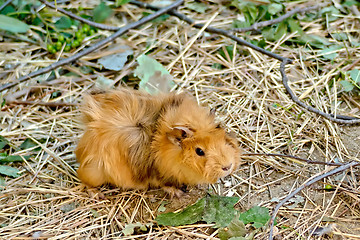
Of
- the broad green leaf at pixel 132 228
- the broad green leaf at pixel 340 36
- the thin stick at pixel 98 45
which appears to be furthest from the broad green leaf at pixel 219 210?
the broad green leaf at pixel 340 36

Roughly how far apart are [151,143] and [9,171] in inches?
50.4

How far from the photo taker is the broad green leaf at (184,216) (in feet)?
10.1

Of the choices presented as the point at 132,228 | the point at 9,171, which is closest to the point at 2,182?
the point at 9,171

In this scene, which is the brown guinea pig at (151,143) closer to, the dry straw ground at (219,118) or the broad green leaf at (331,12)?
the dry straw ground at (219,118)

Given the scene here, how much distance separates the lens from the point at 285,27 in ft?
15.6

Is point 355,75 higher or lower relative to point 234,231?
higher

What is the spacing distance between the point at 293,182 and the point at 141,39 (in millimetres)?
2337

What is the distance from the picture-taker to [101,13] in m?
4.93

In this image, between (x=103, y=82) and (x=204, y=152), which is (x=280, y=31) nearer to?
(x=103, y=82)

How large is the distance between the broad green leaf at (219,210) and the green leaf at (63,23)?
2630mm

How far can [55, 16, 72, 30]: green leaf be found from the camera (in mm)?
4785

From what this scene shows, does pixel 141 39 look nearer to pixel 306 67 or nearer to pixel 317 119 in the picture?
pixel 306 67

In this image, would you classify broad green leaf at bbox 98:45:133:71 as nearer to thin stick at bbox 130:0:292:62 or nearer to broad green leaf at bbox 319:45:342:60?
thin stick at bbox 130:0:292:62

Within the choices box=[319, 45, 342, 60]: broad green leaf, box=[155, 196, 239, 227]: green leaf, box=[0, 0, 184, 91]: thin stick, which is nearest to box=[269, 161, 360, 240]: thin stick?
box=[155, 196, 239, 227]: green leaf
